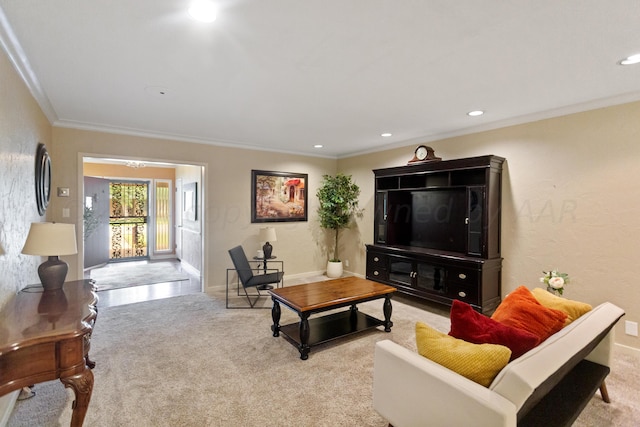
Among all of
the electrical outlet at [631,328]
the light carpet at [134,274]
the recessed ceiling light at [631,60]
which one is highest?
the recessed ceiling light at [631,60]

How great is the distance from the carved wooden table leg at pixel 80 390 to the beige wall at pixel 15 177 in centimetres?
76

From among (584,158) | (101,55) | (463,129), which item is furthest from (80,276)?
(584,158)

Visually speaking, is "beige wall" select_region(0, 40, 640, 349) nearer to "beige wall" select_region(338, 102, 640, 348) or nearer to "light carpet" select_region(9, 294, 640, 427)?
"beige wall" select_region(338, 102, 640, 348)

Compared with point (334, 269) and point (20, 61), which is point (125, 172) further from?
point (20, 61)

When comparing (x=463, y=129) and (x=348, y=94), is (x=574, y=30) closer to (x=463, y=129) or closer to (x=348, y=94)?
(x=348, y=94)

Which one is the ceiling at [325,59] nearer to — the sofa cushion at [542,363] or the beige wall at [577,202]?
the beige wall at [577,202]

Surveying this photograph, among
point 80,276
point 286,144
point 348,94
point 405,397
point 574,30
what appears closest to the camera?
point 405,397

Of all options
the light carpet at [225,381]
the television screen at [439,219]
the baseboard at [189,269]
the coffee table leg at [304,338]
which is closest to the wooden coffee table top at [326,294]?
the coffee table leg at [304,338]

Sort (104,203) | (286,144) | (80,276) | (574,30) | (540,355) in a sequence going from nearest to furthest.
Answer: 1. (540,355)
2. (574,30)
3. (80,276)
4. (286,144)
5. (104,203)

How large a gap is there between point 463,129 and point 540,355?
3.59 metres

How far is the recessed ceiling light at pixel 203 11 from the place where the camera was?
5.55 ft

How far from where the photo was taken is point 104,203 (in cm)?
754

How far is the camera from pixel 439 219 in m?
4.64

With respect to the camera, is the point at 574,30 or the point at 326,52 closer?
the point at 574,30
